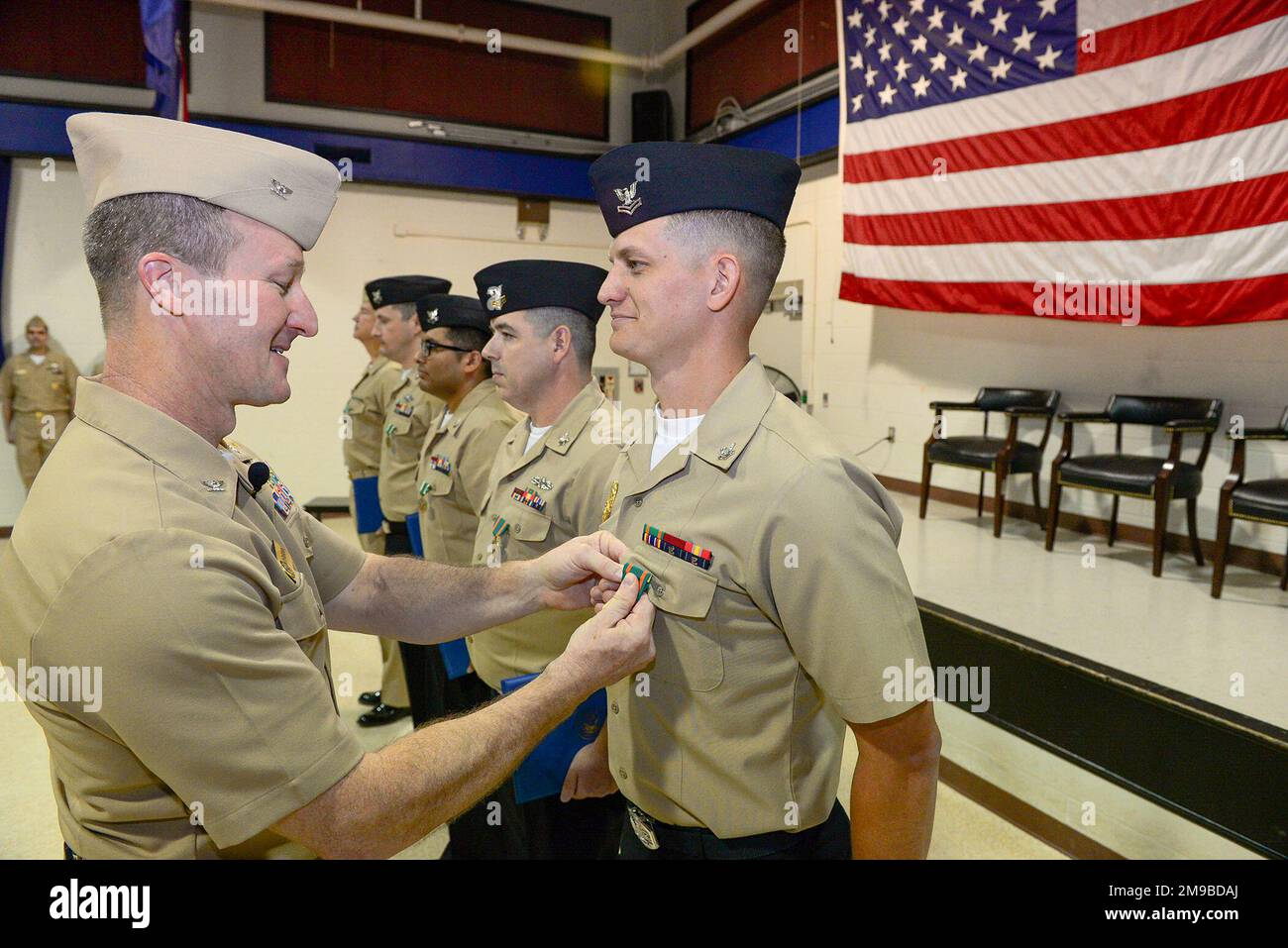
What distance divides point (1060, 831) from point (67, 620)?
8.98 feet

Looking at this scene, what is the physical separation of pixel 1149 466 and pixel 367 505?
4219 millimetres

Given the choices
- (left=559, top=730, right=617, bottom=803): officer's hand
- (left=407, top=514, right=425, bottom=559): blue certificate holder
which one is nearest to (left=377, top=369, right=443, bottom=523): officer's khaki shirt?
(left=407, top=514, right=425, bottom=559): blue certificate holder

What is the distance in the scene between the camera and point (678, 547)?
1265 millimetres

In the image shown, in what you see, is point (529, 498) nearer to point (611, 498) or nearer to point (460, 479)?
point (611, 498)

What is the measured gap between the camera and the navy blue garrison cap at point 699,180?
134 centimetres

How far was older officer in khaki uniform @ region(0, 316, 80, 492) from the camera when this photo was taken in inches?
265

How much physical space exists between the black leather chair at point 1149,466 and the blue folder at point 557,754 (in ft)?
12.5

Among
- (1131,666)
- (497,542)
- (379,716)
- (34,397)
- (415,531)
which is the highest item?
(34,397)

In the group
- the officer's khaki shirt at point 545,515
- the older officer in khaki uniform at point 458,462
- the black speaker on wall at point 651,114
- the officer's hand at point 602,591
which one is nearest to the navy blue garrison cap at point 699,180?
the officer's hand at point 602,591

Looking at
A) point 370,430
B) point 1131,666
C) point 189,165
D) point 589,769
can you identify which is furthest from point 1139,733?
point 370,430

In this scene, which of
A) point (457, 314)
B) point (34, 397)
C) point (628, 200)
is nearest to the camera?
point (628, 200)

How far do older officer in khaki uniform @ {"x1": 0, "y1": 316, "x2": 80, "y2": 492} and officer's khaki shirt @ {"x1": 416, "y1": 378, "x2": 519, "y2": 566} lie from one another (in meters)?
5.44

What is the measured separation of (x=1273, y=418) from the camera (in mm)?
4305
